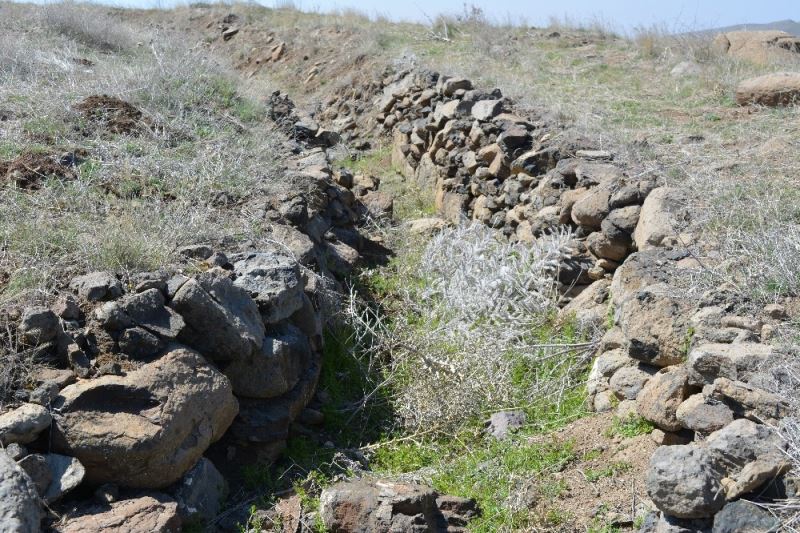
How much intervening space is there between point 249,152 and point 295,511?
153 inches

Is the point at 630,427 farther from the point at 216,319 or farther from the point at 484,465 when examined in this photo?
the point at 216,319

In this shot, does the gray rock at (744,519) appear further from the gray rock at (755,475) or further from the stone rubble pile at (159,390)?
the stone rubble pile at (159,390)

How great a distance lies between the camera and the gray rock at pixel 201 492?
133 inches

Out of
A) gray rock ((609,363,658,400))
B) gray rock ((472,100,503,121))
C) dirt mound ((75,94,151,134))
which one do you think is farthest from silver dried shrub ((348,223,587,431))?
dirt mound ((75,94,151,134))

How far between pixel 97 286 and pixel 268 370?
955 mm

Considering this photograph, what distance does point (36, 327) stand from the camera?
343 cm

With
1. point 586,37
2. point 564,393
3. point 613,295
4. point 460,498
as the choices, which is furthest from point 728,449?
point 586,37

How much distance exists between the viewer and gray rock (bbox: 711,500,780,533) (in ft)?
8.41

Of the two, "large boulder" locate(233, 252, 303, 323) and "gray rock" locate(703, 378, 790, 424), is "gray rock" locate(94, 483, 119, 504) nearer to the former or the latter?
"large boulder" locate(233, 252, 303, 323)

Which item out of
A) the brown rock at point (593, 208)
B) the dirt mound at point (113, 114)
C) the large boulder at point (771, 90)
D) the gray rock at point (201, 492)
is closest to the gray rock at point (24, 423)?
the gray rock at point (201, 492)

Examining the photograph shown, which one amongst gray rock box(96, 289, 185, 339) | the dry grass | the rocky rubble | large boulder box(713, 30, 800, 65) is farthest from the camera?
large boulder box(713, 30, 800, 65)

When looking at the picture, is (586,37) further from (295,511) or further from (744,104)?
(295,511)

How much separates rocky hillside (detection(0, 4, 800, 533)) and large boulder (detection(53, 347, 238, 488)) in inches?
0.4

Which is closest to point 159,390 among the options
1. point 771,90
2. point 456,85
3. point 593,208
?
point 593,208
